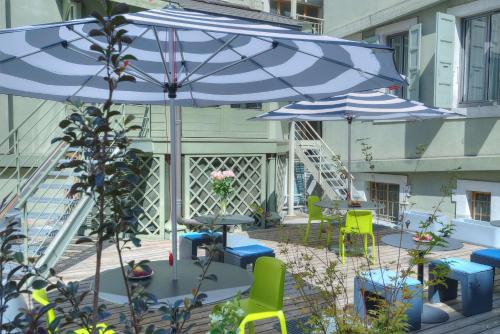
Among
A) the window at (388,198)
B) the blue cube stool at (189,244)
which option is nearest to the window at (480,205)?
the window at (388,198)

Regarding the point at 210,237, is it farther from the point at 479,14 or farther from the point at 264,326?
the point at 479,14

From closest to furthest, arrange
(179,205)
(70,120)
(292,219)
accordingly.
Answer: (70,120)
(179,205)
(292,219)

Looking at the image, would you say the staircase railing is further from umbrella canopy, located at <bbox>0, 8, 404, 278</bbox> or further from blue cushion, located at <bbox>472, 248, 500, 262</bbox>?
blue cushion, located at <bbox>472, 248, 500, 262</bbox>

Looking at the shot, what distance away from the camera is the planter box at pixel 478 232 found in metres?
9.47

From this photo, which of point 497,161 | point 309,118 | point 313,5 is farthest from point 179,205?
point 313,5

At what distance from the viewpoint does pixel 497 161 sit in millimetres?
9531

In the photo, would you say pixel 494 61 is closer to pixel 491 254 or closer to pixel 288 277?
pixel 491 254

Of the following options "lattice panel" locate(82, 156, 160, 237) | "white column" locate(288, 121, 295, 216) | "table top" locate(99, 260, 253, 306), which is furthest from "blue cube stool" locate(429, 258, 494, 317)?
"white column" locate(288, 121, 295, 216)

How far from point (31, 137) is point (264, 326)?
772 centimetres

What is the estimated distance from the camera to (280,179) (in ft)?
45.6

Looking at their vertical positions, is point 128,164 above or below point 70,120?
below

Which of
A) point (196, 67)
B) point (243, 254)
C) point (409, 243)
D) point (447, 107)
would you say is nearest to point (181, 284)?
point (196, 67)

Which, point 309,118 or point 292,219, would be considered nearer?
point 309,118

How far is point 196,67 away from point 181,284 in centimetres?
217
